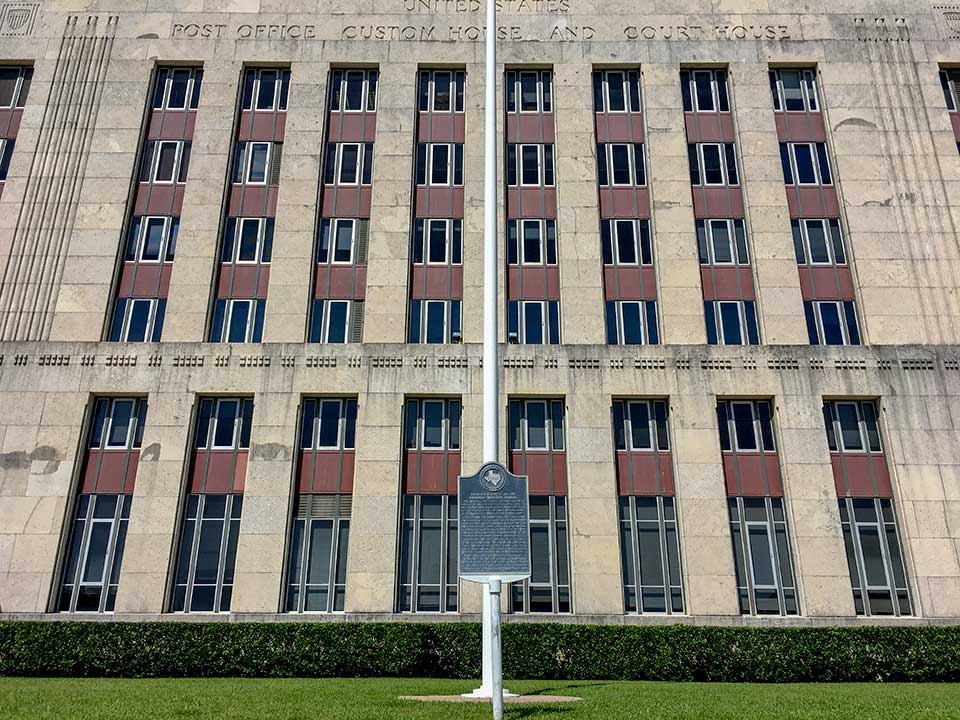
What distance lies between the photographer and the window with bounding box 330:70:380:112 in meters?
32.4

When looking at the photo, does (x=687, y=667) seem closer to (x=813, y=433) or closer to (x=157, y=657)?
(x=813, y=433)

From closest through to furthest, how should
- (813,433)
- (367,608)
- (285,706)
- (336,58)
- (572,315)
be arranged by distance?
(285,706), (367,608), (813,433), (572,315), (336,58)

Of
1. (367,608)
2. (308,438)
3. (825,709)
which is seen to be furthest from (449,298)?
(825,709)

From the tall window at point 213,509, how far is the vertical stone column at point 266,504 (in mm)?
662

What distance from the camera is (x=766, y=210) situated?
29984mm

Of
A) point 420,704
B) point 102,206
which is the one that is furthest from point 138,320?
point 420,704

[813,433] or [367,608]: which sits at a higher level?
[813,433]

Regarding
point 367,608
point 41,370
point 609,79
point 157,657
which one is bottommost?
point 157,657

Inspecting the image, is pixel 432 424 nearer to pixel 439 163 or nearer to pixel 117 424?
pixel 439 163

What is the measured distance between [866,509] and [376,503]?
17296 millimetres

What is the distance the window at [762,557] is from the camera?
1003 inches

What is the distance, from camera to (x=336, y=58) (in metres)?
32.3

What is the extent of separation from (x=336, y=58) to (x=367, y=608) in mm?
22770

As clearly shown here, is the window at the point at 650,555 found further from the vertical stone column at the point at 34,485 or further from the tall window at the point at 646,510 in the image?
the vertical stone column at the point at 34,485
